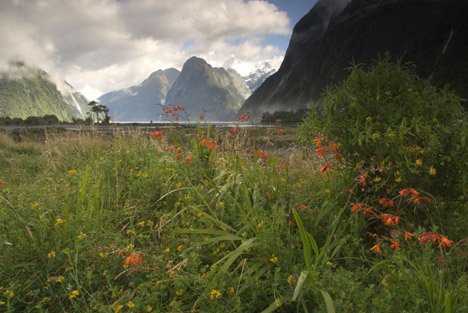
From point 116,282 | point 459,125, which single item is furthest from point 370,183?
point 116,282

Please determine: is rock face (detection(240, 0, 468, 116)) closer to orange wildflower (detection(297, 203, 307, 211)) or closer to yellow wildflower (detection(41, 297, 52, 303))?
orange wildflower (detection(297, 203, 307, 211))

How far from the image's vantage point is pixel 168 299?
2.95 metres

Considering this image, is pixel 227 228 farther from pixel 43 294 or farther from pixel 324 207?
pixel 43 294

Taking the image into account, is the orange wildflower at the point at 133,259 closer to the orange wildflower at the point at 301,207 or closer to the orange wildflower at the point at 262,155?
the orange wildflower at the point at 301,207

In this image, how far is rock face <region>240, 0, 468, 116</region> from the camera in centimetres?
8281

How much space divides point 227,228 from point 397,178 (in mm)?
→ 1848

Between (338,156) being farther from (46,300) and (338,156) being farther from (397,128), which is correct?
(46,300)

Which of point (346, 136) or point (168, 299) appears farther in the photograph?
point (346, 136)

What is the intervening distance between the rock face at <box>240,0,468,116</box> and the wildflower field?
51784 millimetres

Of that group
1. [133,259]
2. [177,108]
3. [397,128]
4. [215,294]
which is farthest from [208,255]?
[177,108]

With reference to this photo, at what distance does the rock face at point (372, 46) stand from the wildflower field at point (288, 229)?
5178cm

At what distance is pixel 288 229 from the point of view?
3.38m

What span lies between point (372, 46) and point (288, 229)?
401ft

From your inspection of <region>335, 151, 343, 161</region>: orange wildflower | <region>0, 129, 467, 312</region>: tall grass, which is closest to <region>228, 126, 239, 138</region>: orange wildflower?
<region>0, 129, 467, 312</region>: tall grass
